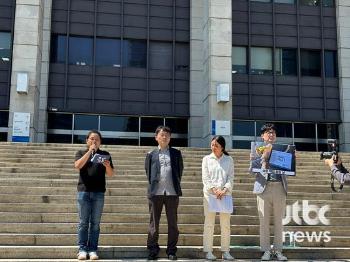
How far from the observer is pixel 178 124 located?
22.2 meters

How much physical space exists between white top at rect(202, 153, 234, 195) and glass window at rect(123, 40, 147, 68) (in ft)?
50.8

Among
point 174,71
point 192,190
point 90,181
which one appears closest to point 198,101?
point 174,71

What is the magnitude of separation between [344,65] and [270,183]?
1741 centimetres

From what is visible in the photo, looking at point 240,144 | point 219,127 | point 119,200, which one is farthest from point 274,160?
point 240,144

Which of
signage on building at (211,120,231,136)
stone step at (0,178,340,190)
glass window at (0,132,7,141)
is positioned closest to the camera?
stone step at (0,178,340,190)

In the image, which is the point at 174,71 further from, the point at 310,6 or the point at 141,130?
the point at 310,6

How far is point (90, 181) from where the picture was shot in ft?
22.3

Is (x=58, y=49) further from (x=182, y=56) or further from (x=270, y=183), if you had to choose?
(x=270, y=183)

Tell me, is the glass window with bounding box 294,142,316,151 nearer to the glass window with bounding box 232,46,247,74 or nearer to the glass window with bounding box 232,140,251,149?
the glass window with bounding box 232,140,251,149

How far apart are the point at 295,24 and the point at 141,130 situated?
28.9 ft

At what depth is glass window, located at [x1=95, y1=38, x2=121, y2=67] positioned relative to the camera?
2186 centimetres

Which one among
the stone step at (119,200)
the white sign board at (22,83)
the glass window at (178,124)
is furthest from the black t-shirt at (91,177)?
the glass window at (178,124)

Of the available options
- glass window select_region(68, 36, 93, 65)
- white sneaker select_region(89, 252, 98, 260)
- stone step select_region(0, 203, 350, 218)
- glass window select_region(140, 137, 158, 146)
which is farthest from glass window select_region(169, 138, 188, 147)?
white sneaker select_region(89, 252, 98, 260)

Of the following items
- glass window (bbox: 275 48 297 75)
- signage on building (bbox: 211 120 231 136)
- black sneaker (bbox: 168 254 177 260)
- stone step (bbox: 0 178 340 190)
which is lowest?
black sneaker (bbox: 168 254 177 260)
